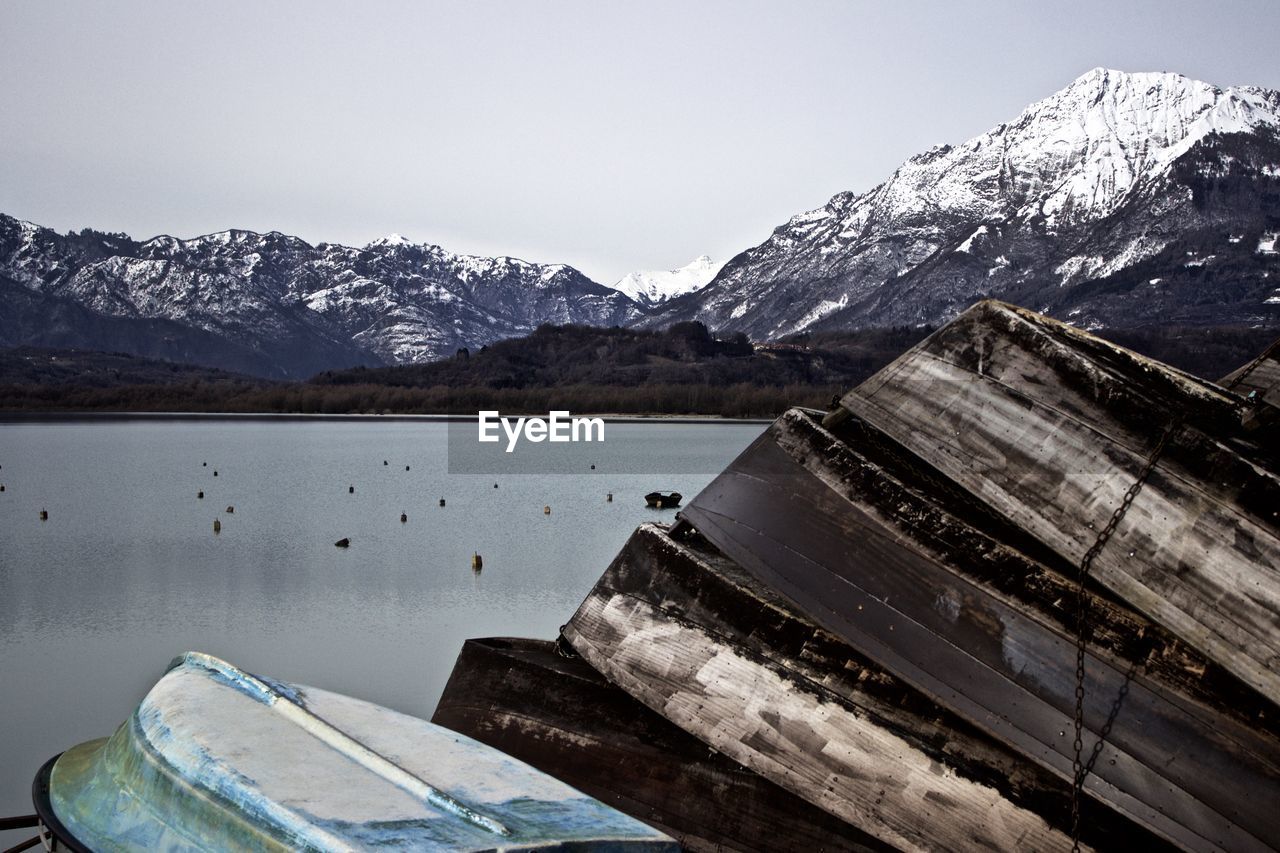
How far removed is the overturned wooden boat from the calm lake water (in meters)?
3.59

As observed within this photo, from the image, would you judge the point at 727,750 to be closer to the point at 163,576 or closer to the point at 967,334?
the point at 967,334

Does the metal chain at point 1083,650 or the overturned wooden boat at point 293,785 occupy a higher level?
the metal chain at point 1083,650

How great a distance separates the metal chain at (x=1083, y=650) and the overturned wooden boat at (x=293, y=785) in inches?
69.5

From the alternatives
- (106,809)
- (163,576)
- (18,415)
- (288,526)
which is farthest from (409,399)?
(106,809)

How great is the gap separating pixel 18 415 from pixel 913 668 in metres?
178

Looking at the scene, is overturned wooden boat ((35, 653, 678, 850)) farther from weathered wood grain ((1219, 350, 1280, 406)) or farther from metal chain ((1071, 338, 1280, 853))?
weathered wood grain ((1219, 350, 1280, 406))

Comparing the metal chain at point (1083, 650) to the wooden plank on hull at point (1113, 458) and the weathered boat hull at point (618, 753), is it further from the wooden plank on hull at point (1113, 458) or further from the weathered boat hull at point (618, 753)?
the weathered boat hull at point (618, 753)

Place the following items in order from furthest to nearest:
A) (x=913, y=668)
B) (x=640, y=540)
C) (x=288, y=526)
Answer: (x=288, y=526), (x=640, y=540), (x=913, y=668)

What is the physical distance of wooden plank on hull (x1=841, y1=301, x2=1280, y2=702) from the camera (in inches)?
174

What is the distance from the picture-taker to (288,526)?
127 feet

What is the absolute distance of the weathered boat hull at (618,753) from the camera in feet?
16.8

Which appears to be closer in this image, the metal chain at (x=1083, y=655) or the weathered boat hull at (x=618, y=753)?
the metal chain at (x=1083, y=655)

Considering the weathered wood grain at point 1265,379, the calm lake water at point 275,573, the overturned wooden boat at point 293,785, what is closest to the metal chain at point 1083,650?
the weathered wood grain at point 1265,379

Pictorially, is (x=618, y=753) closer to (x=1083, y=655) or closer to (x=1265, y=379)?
(x=1083, y=655)
